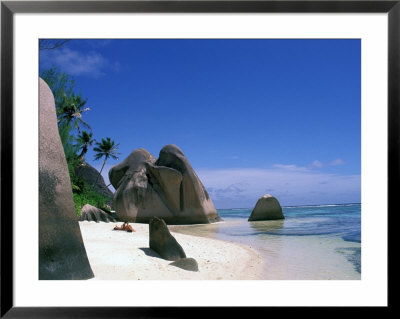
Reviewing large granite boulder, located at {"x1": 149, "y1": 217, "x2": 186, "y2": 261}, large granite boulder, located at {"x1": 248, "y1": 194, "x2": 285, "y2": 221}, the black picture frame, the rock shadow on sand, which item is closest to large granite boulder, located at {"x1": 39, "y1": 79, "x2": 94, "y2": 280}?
the black picture frame

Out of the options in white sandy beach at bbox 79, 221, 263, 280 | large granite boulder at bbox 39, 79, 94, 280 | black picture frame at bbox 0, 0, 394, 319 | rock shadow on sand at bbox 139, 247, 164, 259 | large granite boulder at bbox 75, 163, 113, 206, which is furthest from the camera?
large granite boulder at bbox 75, 163, 113, 206

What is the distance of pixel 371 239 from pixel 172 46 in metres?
2.76

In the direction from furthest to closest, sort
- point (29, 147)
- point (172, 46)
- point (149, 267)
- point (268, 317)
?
point (149, 267) → point (172, 46) → point (29, 147) → point (268, 317)

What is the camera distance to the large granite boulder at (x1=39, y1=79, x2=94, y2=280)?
304 centimetres

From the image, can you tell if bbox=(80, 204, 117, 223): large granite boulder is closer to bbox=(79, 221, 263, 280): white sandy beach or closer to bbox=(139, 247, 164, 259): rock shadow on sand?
bbox=(79, 221, 263, 280): white sandy beach

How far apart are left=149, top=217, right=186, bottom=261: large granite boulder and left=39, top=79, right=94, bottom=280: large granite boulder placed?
5.91ft

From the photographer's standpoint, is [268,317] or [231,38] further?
[231,38]

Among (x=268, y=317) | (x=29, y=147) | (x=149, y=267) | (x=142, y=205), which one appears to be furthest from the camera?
(x=142, y=205)

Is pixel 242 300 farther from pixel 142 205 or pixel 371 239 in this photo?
pixel 142 205

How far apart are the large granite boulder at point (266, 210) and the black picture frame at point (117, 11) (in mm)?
A: 13436

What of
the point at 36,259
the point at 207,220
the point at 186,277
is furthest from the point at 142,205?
the point at 36,259

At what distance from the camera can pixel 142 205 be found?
1533 cm

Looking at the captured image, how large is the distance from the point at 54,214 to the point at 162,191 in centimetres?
1274

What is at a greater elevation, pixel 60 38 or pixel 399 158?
pixel 60 38
